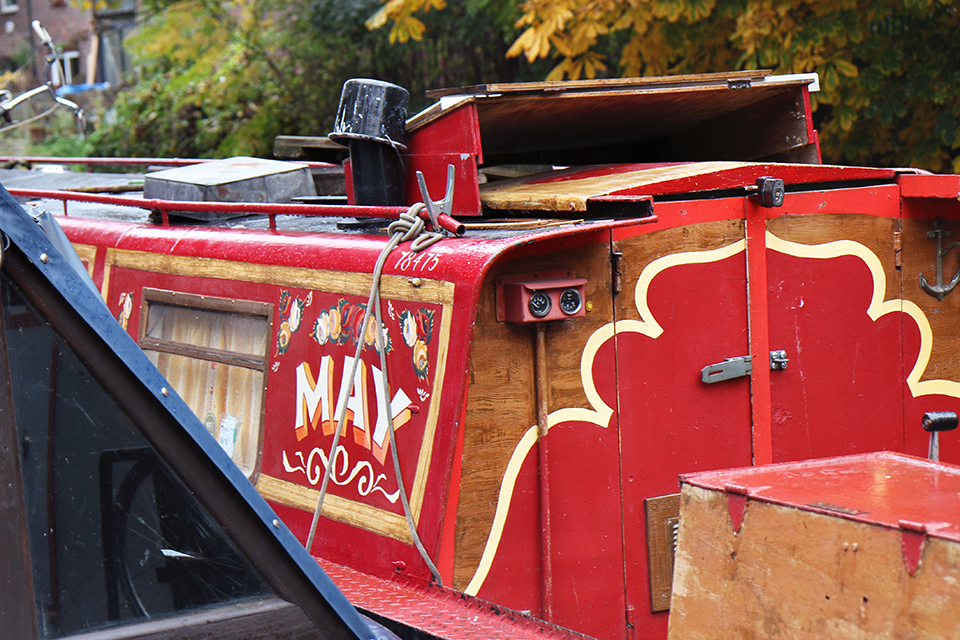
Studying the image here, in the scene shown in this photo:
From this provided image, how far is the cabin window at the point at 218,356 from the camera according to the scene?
3.94 meters

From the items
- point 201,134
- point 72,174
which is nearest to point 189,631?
point 72,174

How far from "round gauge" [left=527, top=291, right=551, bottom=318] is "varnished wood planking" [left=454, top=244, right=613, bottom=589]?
3.9 inches

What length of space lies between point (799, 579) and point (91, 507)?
4.85 feet

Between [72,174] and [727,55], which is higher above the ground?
[727,55]

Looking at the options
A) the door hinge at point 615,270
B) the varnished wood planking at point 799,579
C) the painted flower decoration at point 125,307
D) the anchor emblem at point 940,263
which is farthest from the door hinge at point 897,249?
the painted flower decoration at point 125,307

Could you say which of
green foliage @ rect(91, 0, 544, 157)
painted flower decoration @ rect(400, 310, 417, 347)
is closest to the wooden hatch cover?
painted flower decoration @ rect(400, 310, 417, 347)

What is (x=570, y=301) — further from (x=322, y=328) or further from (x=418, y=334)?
(x=322, y=328)

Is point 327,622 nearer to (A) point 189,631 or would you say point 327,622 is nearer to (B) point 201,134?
(A) point 189,631

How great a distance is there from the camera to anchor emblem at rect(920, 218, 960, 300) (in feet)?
13.0

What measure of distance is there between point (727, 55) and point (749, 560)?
6.00 metres

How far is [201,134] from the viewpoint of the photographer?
15891mm

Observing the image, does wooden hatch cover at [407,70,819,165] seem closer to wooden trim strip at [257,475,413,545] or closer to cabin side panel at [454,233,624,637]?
cabin side panel at [454,233,624,637]

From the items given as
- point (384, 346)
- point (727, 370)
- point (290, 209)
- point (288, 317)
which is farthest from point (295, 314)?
point (727, 370)

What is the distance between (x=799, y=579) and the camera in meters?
2.17
